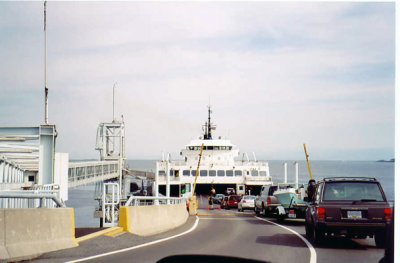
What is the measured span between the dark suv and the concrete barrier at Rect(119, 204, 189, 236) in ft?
14.8

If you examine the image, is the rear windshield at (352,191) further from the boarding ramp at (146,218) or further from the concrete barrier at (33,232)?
the concrete barrier at (33,232)

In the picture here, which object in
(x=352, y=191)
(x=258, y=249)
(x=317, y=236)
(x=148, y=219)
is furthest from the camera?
(x=148, y=219)

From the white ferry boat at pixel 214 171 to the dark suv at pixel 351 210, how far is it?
39090mm

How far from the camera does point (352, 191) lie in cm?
1417

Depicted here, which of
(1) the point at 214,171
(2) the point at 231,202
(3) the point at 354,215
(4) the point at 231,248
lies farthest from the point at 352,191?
(1) the point at 214,171

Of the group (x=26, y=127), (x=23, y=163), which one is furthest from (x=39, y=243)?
(x=23, y=163)

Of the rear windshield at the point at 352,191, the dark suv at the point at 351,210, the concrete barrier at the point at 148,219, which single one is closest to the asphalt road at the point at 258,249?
the dark suv at the point at 351,210

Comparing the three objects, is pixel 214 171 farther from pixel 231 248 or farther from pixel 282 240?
pixel 231 248

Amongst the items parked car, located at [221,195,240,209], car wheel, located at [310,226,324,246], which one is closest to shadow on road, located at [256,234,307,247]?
car wheel, located at [310,226,324,246]

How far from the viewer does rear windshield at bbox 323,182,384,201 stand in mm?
14039

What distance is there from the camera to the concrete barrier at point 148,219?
14492 mm

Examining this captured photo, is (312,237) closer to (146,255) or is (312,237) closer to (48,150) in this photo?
(146,255)

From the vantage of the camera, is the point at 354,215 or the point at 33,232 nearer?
the point at 33,232

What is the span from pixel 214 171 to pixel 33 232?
46996mm
